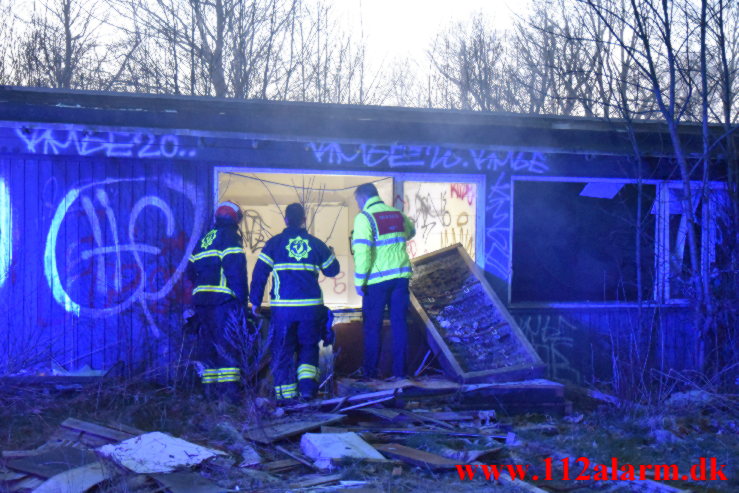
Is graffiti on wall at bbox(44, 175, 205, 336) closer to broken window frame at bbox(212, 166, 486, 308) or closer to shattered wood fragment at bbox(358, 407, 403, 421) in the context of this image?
broken window frame at bbox(212, 166, 486, 308)

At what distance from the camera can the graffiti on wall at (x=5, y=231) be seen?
7039 mm

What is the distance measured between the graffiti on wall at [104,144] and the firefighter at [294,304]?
1.56 meters

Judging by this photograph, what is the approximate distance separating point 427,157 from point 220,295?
113 inches

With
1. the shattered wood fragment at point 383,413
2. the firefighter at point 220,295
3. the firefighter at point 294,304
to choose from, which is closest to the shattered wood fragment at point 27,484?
the firefighter at point 220,295

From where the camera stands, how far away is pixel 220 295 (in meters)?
6.78

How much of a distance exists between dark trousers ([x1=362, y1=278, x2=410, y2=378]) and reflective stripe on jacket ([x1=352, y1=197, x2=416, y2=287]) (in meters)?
0.09

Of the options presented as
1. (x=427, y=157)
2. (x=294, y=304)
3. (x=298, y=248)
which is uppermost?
(x=427, y=157)

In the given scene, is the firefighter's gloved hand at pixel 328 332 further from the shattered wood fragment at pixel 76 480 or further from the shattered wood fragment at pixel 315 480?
the shattered wood fragment at pixel 76 480

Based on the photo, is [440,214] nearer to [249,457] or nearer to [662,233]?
[662,233]

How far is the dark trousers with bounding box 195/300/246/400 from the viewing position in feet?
21.8

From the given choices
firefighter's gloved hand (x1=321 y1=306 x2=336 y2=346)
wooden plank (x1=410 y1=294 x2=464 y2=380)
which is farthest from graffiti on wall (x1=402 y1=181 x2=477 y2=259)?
firefighter's gloved hand (x1=321 y1=306 x2=336 y2=346)

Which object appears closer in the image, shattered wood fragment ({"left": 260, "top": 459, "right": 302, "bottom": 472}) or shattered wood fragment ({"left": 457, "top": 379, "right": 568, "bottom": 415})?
shattered wood fragment ({"left": 260, "top": 459, "right": 302, "bottom": 472})

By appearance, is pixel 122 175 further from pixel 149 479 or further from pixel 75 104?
pixel 149 479

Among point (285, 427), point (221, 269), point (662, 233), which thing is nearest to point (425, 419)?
point (285, 427)
